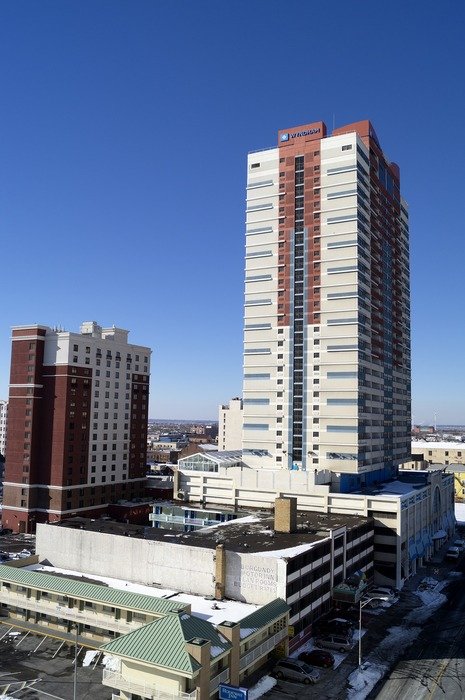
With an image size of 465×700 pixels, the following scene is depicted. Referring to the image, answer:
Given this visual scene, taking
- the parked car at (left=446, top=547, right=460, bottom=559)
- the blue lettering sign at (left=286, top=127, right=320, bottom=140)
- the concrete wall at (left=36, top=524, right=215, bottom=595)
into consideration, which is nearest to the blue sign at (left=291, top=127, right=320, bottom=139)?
the blue lettering sign at (left=286, top=127, right=320, bottom=140)

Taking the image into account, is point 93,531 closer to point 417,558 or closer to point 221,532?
point 221,532

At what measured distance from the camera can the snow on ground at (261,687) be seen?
52700 millimetres

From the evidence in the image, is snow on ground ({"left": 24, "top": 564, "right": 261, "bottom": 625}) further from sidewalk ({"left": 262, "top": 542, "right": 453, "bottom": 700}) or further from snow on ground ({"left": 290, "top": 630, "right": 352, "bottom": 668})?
sidewalk ({"left": 262, "top": 542, "right": 453, "bottom": 700})

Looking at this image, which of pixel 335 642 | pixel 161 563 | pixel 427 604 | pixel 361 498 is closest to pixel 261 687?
pixel 335 642

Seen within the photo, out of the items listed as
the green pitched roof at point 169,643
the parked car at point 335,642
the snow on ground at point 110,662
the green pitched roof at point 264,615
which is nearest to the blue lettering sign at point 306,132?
the green pitched roof at point 264,615

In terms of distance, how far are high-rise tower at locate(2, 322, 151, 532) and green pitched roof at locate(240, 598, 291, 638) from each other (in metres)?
74.7

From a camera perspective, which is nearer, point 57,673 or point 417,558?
point 57,673

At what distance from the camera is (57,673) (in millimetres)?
55875

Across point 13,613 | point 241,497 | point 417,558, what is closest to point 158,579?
point 13,613

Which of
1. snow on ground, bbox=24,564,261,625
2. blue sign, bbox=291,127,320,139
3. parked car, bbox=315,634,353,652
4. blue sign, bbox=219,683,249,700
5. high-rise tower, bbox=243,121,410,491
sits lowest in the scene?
parked car, bbox=315,634,353,652

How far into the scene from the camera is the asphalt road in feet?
177

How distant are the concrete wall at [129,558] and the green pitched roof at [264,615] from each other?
8591mm

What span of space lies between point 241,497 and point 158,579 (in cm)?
3738

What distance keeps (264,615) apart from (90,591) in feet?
63.7
